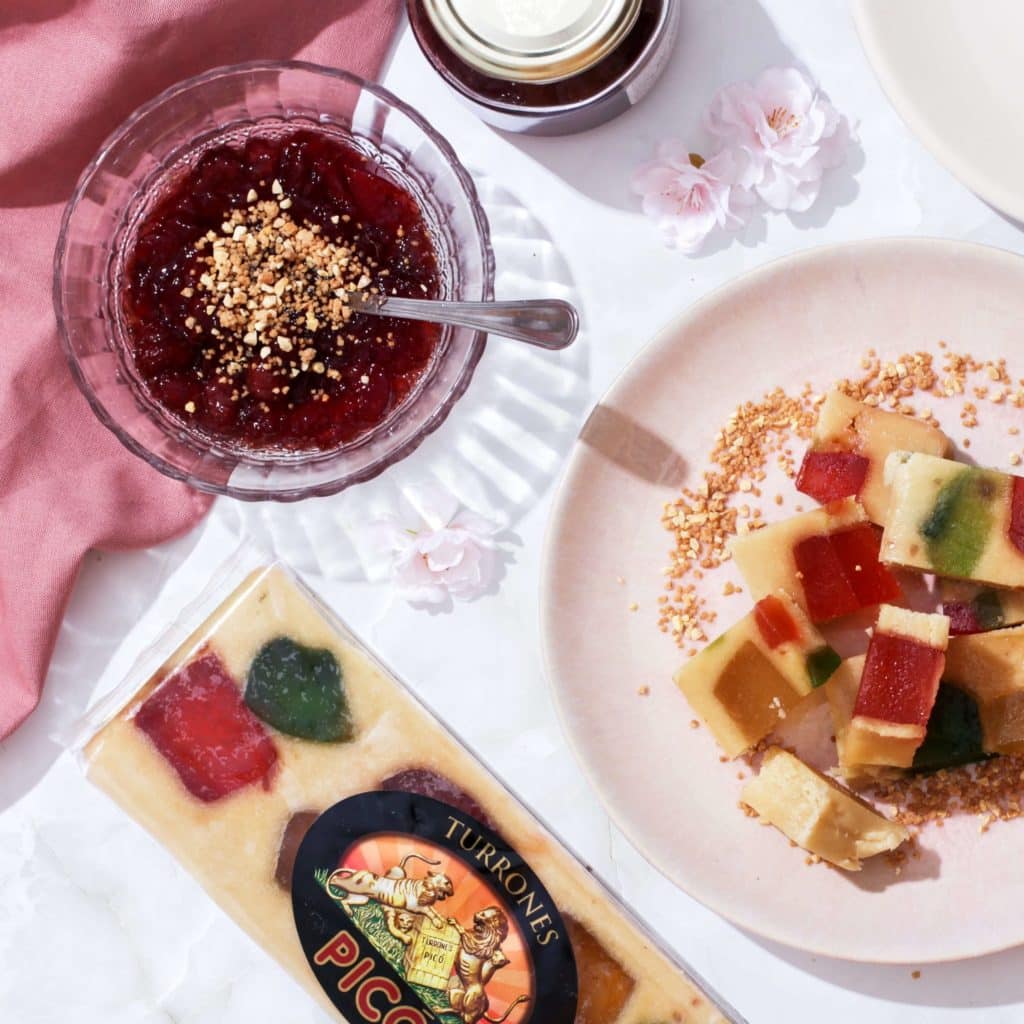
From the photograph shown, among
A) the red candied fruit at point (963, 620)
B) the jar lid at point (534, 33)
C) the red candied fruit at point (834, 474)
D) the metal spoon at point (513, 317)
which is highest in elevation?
the jar lid at point (534, 33)

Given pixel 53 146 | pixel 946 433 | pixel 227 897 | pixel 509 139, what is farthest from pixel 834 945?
pixel 53 146

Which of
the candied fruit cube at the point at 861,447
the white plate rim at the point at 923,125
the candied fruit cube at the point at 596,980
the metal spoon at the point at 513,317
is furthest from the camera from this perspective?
the candied fruit cube at the point at 596,980

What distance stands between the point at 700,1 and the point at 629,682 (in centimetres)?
87

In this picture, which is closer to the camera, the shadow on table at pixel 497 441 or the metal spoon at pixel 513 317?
the metal spoon at pixel 513 317

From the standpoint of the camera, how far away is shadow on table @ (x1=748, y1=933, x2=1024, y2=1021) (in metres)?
1.48

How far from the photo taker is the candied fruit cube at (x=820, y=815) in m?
1.38

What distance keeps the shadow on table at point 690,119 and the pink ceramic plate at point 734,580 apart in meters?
0.13

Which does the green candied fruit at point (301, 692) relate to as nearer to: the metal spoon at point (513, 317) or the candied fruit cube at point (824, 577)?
the metal spoon at point (513, 317)

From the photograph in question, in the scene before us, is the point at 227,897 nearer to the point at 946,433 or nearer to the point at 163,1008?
the point at 163,1008

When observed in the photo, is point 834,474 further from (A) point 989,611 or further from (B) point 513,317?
(B) point 513,317

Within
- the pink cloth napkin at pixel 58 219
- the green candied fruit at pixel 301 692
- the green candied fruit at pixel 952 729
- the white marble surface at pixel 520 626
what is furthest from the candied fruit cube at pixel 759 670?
the pink cloth napkin at pixel 58 219

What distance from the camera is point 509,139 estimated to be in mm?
1508

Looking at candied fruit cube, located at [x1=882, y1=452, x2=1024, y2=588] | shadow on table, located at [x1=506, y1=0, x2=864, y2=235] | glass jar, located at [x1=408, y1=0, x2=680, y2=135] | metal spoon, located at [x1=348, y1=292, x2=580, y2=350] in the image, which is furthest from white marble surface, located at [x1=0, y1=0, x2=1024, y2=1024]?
candied fruit cube, located at [x1=882, y1=452, x2=1024, y2=588]

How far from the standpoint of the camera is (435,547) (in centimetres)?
151
